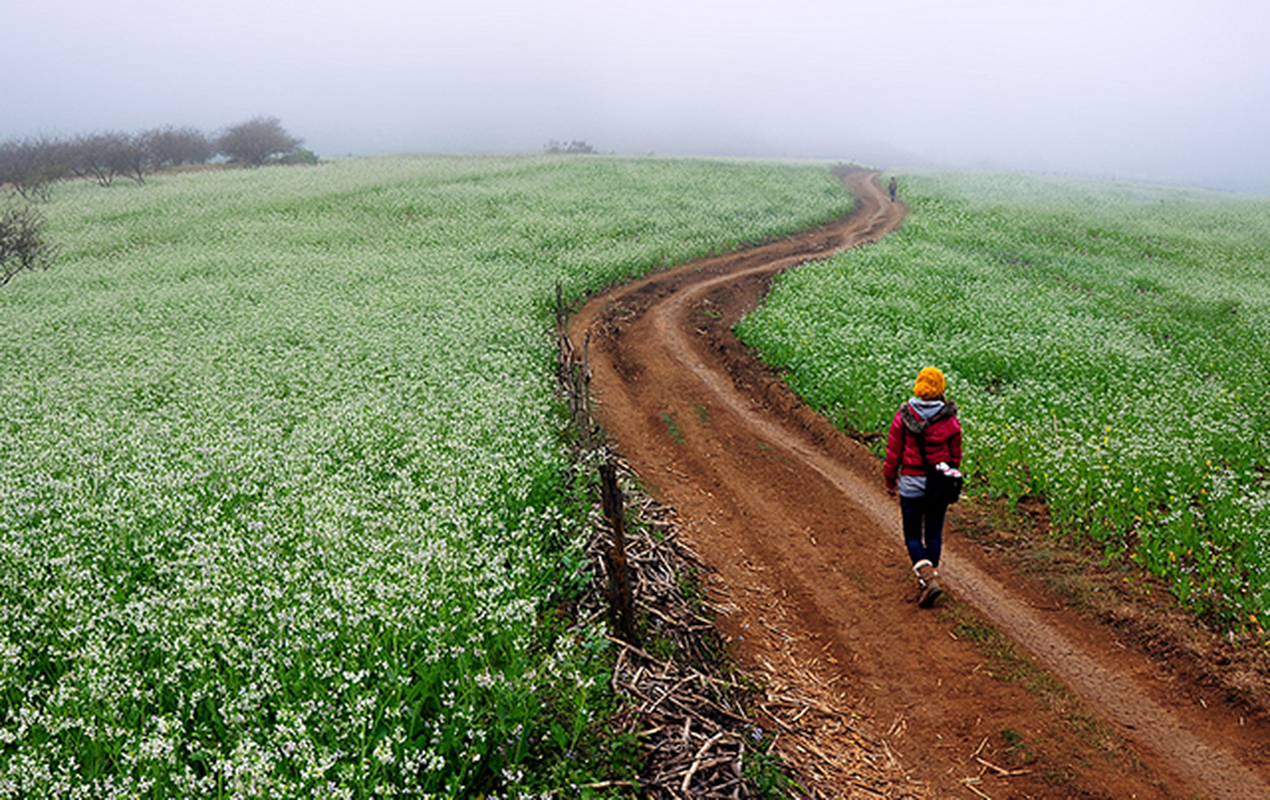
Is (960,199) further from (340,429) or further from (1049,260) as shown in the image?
(340,429)

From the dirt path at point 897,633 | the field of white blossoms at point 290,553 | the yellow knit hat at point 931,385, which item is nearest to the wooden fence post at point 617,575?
the field of white blossoms at point 290,553

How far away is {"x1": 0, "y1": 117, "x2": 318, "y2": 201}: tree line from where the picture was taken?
62000 millimetres

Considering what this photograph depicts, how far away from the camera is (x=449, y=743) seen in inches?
205

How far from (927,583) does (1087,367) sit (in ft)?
39.6

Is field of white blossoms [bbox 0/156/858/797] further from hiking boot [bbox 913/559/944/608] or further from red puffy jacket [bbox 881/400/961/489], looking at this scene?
hiking boot [bbox 913/559/944/608]

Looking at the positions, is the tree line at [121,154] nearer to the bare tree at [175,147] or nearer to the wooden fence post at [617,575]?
the bare tree at [175,147]

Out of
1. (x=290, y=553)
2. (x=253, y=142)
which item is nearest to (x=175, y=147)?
(x=253, y=142)

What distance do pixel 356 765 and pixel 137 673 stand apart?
246 centimetres

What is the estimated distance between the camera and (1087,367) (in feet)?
57.8

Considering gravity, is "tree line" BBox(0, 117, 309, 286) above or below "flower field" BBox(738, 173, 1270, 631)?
above

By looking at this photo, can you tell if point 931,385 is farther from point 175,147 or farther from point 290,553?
point 175,147

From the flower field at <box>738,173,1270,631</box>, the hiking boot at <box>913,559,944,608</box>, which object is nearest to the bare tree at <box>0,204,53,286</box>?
the flower field at <box>738,173,1270,631</box>

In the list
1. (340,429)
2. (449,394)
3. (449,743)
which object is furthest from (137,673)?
(449,394)

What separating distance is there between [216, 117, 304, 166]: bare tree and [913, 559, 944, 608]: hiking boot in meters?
100
